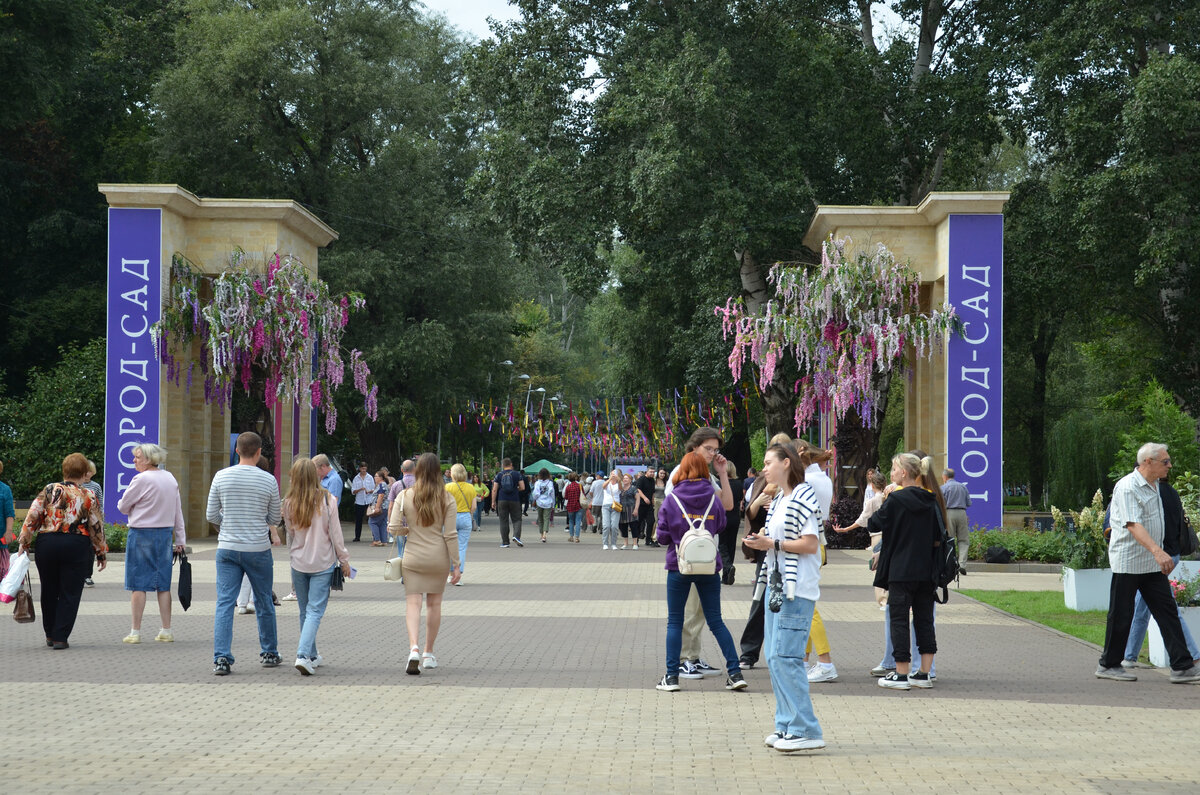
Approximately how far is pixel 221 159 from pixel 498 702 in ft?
121

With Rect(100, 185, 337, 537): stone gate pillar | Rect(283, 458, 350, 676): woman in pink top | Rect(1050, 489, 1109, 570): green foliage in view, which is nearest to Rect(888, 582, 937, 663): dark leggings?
Rect(283, 458, 350, 676): woman in pink top

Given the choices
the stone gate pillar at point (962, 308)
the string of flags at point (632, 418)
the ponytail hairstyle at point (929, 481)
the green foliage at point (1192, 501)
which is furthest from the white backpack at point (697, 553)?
the string of flags at point (632, 418)

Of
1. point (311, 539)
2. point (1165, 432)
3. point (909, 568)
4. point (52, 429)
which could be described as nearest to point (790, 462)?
point (909, 568)

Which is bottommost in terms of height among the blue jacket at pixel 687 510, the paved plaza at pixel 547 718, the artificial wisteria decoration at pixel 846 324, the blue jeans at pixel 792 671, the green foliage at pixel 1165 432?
the paved plaza at pixel 547 718

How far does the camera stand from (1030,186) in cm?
3756

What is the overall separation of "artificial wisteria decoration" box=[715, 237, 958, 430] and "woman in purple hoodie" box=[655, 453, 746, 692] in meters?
18.8

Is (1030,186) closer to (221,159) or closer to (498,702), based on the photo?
(221,159)

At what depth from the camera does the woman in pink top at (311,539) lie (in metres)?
10.7

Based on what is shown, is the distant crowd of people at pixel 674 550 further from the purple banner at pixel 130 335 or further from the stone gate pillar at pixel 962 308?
the purple banner at pixel 130 335

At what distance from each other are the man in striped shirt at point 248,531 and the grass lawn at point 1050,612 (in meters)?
7.40

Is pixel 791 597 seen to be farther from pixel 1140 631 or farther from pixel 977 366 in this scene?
pixel 977 366

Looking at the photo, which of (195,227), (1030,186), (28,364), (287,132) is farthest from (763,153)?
(28,364)

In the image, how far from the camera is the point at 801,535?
7.75 metres

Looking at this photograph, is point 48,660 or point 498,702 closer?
point 498,702
